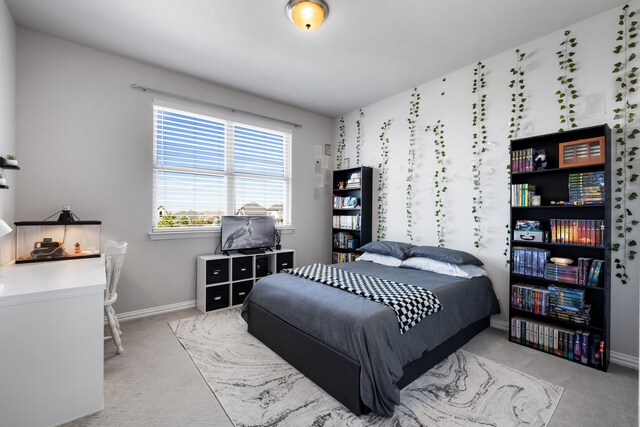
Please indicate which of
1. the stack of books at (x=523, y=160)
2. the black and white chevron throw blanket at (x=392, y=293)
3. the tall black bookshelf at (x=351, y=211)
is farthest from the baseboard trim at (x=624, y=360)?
the tall black bookshelf at (x=351, y=211)

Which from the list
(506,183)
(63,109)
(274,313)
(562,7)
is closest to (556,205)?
(506,183)

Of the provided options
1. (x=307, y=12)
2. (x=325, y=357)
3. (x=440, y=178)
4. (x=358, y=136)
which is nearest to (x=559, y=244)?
(x=440, y=178)

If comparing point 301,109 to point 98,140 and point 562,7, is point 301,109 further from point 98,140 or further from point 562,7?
point 562,7

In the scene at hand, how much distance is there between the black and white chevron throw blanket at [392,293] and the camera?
204 centimetres

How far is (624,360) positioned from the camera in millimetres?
2361

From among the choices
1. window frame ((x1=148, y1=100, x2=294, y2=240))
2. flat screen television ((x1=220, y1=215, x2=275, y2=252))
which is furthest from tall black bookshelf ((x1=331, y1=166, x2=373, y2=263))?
flat screen television ((x1=220, y1=215, x2=275, y2=252))

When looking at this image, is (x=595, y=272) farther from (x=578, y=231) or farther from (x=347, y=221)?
(x=347, y=221)

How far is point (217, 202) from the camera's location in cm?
392

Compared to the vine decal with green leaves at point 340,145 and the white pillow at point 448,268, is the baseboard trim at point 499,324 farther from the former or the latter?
the vine decal with green leaves at point 340,145

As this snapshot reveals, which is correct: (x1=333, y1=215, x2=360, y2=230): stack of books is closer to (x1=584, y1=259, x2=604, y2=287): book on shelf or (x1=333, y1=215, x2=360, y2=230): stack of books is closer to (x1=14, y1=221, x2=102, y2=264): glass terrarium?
Result: (x1=584, y1=259, x2=604, y2=287): book on shelf

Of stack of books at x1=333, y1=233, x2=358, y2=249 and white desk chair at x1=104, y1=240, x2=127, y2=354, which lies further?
stack of books at x1=333, y1=233, x2=358, y2=249

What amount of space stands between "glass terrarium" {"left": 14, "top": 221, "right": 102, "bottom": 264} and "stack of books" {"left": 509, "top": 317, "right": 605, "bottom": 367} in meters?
4.10

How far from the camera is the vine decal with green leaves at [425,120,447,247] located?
3.61m

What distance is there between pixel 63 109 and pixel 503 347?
15.8 ft
